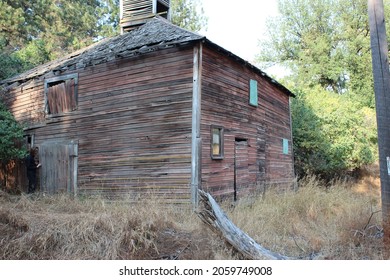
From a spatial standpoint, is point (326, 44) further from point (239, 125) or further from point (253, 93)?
point (239, 125)

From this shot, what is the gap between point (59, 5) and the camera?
29.6 m

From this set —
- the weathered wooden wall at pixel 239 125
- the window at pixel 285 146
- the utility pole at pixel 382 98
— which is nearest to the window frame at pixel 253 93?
the weathered wooden wall at pixel 239 125

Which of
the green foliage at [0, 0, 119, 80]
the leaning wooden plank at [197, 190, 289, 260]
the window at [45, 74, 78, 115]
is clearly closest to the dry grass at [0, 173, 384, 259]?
the leaning wooden plank at [197, 190, 289, 260]

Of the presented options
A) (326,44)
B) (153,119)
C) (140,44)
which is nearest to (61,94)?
(140,44)

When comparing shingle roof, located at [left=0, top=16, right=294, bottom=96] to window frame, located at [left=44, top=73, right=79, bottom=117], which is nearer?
shingle roof, located at [left=0, top=16, right=294, bottom=96]

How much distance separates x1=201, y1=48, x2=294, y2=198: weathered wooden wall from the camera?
10.4 metres

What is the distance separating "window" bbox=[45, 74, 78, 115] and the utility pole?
1007 centimetres

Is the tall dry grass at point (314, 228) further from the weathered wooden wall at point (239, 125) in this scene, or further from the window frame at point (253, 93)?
the window frame at point (253, 93)

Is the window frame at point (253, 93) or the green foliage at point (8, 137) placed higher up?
the window frame at point (253, 93)

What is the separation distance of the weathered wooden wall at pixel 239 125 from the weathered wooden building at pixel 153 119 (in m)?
0.04

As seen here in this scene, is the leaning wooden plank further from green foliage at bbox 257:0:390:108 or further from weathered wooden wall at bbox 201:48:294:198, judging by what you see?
green foliage at bbox 257:0:390:108

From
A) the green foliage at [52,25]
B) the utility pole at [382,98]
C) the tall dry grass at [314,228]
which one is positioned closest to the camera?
the utility pole at [382,98]

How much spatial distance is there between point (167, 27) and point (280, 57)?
22443mm

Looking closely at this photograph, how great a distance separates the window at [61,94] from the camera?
41.4 feet
